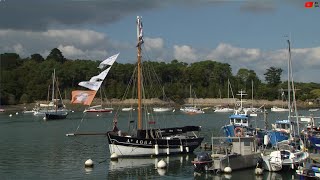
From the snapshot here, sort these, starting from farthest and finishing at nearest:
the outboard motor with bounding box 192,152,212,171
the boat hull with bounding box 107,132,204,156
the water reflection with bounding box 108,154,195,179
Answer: the boat hull with bounding box 107,132,204,156 < the water reflection with bounding box 108,154,195,179 < the outboard motor with bounding box 192,152,212,171

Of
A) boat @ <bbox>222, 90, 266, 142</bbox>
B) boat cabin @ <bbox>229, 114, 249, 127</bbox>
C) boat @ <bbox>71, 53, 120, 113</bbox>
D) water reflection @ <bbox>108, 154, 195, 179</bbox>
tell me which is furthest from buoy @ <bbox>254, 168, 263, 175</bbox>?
boat cabin @ <bbox>229, 114, 249, 127</bbox>

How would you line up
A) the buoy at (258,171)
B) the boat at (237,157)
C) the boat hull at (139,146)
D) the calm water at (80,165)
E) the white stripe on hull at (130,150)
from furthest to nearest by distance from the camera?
the white stripe on hull at (130,150), the boat hull at (139,146), the calm water at (80,165), the boat at (237,157), the buoy at (258,171)

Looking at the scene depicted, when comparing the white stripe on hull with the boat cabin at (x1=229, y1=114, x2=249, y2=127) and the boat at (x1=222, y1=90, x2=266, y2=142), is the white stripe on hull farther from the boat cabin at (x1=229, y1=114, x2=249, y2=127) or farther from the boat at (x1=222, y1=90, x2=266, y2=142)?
the boat cabin at (x1=229, y1=114, x2=249, y2=127)

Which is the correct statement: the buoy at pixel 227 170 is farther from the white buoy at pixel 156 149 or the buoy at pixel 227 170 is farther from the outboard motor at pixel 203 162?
the white buoy at pixel 156 149

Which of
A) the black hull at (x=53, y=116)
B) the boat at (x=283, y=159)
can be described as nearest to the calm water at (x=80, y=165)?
the boat at (x=283, y=159)

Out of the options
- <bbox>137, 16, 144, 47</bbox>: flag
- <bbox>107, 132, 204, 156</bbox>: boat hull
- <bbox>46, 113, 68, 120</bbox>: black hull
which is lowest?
<bbox>107, 132, 204, 156</bbox>: boat hull

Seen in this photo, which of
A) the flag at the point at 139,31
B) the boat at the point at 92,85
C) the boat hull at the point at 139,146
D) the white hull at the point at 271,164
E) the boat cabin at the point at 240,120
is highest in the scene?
the flag at the point at 139,31

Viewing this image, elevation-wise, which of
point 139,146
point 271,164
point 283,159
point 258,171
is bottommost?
point 258,171

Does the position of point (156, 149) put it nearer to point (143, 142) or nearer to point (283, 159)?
point (143, 142)

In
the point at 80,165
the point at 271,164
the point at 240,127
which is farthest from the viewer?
the point at 240,127

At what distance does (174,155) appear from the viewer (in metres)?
53.6

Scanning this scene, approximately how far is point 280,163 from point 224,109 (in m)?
139

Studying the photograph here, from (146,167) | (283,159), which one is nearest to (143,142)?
(146,167)

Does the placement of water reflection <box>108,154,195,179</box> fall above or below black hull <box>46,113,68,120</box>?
below
